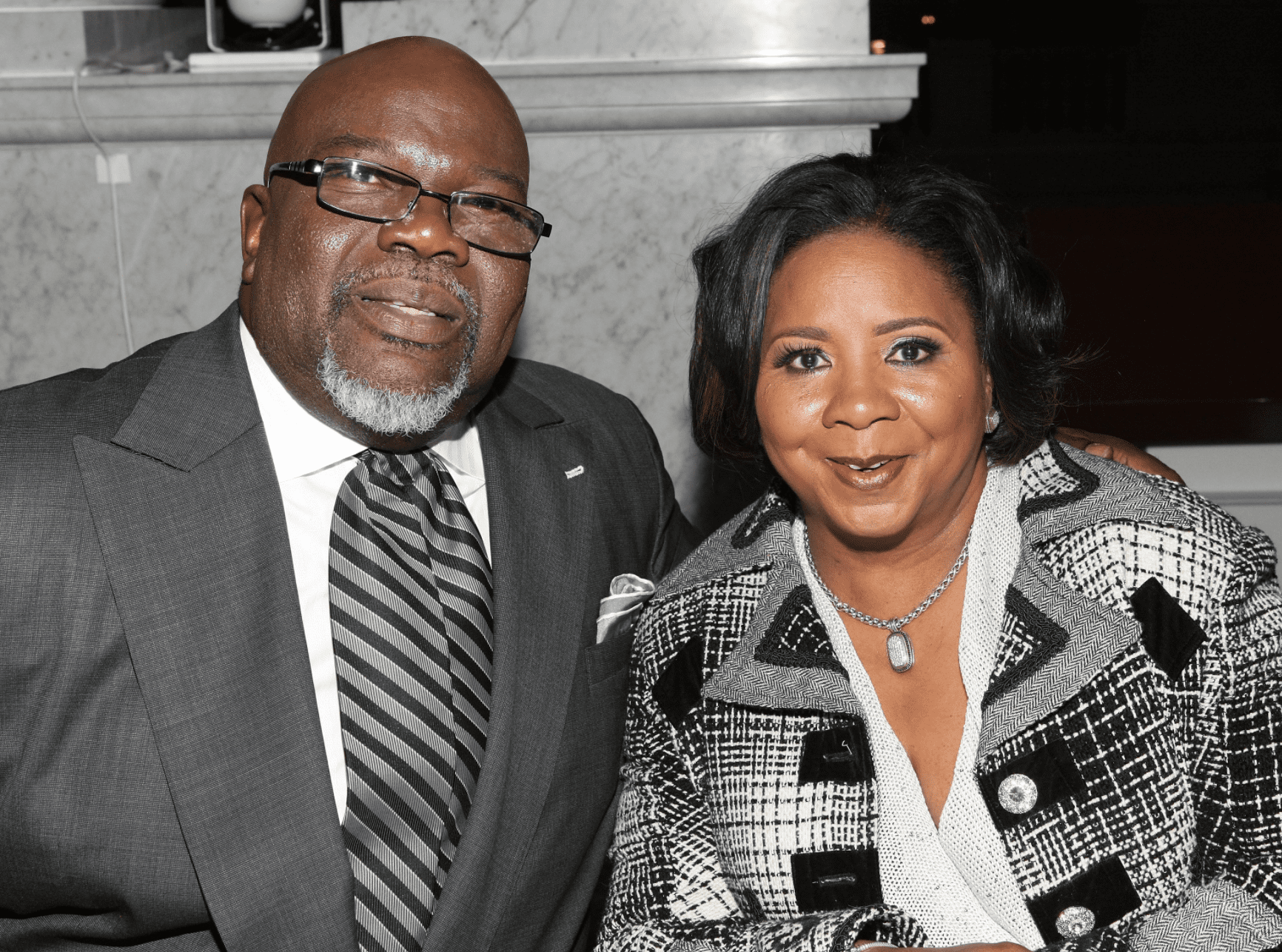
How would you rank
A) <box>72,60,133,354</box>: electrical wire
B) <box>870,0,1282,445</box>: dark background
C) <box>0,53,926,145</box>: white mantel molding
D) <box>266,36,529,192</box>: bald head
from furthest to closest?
1. <box>870,0,1282,445</box>: dark background
2. <box>72,60,133,354</box>: electrical wire
3. <box>0,53,926,145</box>: white mantel molding
4. <box>266,36,529,192</box>: bald head

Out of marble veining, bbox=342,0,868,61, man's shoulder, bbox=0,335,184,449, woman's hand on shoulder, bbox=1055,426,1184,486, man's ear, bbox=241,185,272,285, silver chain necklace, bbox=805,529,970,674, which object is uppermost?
marble veining, bbox=342,0,868,61

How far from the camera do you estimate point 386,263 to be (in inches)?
67.2

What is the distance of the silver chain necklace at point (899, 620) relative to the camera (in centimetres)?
171

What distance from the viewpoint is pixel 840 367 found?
165cm

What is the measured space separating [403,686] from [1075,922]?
0.89 metres

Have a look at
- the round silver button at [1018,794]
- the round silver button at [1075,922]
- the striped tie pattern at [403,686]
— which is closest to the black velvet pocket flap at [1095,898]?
the round silver button at [1075,922]

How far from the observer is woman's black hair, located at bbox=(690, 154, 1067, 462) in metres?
1.71

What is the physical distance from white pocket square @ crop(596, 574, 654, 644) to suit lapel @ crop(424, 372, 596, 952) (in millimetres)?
25

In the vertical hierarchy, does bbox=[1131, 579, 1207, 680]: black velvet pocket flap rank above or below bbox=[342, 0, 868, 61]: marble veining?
below

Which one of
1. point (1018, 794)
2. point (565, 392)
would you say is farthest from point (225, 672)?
point (1018, 794)

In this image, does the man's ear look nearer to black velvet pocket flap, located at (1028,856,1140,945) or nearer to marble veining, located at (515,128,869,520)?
marble veining, located at (515,128,869,520)

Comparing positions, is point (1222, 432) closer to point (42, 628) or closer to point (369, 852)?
point (369, 852)

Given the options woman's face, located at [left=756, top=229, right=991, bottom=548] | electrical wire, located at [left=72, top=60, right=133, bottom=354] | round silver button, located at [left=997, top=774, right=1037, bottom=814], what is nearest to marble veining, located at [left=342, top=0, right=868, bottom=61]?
electrical wire, located at [left=72, top=60, right=133, bottom=354]

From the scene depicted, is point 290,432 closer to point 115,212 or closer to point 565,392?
point 565,392
